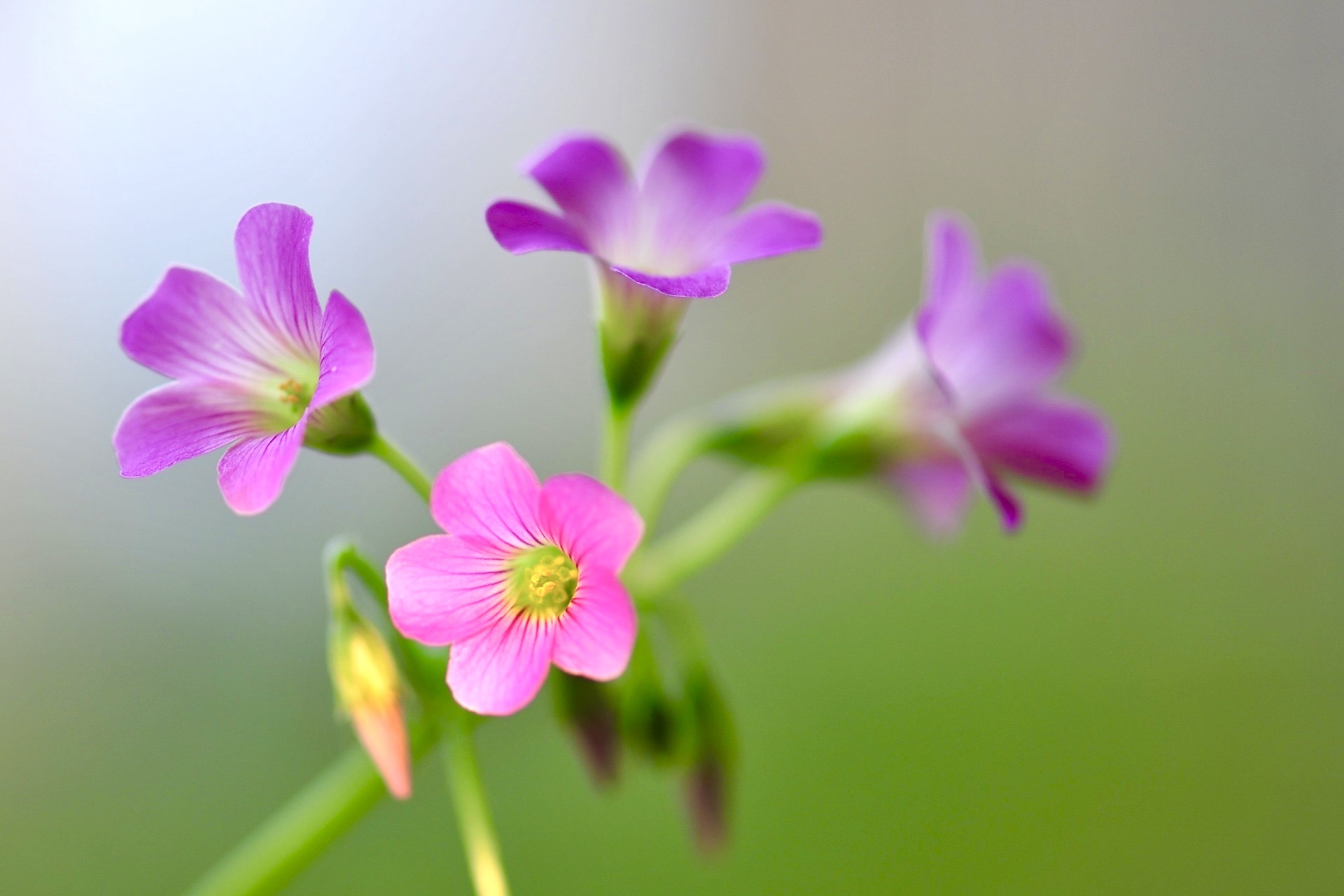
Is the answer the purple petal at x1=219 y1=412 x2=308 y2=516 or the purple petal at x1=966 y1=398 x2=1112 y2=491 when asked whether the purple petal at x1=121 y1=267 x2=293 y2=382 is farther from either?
the purple petal at x1=966 y1=398 x2=1112 y2=491

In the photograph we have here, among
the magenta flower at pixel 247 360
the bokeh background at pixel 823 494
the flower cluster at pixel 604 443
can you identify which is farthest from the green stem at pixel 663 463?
A: the bokeh background at pixel 823 494

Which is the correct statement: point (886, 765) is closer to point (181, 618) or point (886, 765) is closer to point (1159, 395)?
point (1159, 395)

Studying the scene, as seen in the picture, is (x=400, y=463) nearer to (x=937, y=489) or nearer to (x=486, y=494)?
(x=486, y=494)

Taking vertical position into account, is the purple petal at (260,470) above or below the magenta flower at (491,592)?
above

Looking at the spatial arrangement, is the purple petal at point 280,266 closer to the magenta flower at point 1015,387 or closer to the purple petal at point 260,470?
the purple petal at point 260,470

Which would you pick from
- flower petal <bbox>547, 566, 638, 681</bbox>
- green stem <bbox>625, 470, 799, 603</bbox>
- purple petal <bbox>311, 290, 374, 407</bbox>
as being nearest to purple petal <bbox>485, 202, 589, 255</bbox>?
purple petal <bbox>311, 290, 374, 407</bbox>
